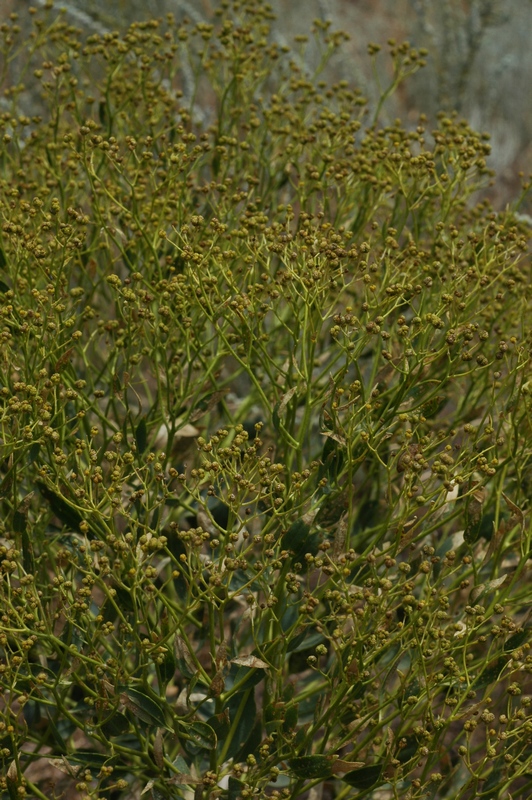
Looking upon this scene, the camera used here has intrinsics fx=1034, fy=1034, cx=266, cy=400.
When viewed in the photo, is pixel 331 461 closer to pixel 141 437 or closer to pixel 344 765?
pixel 141 437

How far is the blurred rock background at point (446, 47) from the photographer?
6426 millimetres

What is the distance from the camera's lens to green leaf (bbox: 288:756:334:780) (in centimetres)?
204

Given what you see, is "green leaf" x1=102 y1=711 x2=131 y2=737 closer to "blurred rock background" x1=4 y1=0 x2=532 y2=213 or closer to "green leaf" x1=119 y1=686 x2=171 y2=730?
"green leaf" x1=119 y1=686 x2=171 y2=730

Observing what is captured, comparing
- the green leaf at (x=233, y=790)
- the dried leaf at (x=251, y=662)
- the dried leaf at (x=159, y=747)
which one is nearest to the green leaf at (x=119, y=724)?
the dried leaf at (x=159, y=747)

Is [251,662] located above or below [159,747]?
above

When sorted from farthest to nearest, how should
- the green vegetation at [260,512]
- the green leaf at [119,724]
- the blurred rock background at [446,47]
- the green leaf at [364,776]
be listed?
1. the blurred rock background at [446,47]
2. the green leaf at [119,724]
3. the green leaf at [364,776]
4. the green vegetation at [260,512]

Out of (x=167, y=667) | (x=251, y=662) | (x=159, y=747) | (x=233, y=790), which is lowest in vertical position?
(x=233, y=790)

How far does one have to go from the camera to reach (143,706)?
80.7 inches

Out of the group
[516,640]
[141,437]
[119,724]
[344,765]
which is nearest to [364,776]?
[344,765]

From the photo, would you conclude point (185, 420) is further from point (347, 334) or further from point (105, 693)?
point (105, 693)

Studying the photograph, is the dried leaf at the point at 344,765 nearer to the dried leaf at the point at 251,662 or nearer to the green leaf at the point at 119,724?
the dried leaf at the point at 251,662

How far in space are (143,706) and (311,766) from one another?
0.35m

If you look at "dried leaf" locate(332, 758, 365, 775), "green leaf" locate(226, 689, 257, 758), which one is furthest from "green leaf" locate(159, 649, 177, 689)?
"dried leaf" locate(332, 758, 365, 775)

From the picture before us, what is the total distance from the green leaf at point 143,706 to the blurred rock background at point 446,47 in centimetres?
421
